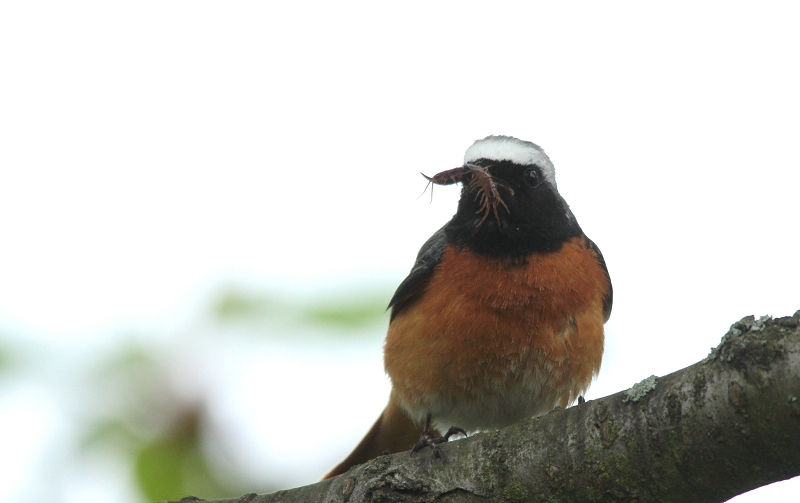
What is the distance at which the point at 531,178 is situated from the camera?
5.57 m

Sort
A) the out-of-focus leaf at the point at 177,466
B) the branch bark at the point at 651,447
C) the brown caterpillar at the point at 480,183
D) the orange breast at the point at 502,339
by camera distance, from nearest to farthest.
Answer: the branch bark at the point at 651,447 < the out-of-focus leaf at the point at 177,466 < the orange breast at the point at 502,339 < the brown caterpillar at the point at 480,183

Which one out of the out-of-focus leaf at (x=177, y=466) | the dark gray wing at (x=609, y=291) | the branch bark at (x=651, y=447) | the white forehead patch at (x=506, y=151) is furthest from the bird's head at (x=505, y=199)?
the out-of-focus leaf at (x=177, y=466)

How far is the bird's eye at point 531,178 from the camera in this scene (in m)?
5.53

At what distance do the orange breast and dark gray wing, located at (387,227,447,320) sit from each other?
191 millimetres

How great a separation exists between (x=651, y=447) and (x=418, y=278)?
298 centimetres

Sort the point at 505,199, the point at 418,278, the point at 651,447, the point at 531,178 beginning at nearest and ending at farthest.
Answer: the point at 651,447, the point at 505,199, the point at 531,178, the point at 418,278

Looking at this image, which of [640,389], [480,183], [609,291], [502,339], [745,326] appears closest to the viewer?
[745,326]

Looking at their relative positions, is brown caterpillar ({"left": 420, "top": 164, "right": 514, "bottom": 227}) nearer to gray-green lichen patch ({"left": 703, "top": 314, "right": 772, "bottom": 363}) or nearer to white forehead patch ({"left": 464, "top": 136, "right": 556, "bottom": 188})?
white forehead patch ({"left": 464, "top": 136, "right": 556, "bottom": 188})

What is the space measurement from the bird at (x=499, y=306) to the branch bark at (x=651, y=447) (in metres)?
1.20

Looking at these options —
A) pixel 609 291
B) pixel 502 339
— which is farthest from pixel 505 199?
pixel 609 291

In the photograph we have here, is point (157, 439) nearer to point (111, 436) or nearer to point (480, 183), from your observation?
point (111, 436)

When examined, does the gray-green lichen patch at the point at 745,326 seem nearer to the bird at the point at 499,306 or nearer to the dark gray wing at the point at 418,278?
the bird at the point at 499,306

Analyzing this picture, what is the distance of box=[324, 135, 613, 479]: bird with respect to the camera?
5117 mm

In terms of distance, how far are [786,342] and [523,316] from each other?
103 inches
